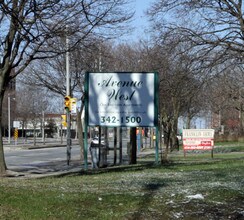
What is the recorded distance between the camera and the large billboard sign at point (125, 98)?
17.4 metres

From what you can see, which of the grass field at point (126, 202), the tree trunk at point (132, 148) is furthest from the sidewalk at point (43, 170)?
the grass field at point (126, 202)

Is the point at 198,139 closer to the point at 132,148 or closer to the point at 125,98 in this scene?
the point at 132,148

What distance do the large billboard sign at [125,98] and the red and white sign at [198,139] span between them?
1526 centimetres

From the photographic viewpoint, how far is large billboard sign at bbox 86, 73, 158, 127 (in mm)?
17391

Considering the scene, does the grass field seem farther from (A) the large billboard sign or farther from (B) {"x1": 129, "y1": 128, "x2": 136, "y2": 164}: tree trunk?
(B) {"x1": 129, "y1": 128, "x2": 136, "y2": 164}: tree trunk

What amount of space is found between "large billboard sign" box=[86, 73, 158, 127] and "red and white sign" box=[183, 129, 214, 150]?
Result: 1526 centimetres

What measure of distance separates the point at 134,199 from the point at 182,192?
109 centimetres

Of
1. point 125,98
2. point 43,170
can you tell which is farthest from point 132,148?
point 125,98

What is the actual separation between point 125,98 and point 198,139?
636 inches

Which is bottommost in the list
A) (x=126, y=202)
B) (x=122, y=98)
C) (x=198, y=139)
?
(x=126, y=202)

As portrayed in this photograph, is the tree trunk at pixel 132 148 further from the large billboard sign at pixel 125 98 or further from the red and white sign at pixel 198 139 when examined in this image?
the red and white sign at pixel 198 139

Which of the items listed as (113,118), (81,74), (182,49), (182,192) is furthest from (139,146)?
(182,192)

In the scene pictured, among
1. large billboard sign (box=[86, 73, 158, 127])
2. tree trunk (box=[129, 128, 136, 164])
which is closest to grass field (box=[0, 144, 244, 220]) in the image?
large billboard sign (box=[86, 73, 158, 127])

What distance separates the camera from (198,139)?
32.7 m
